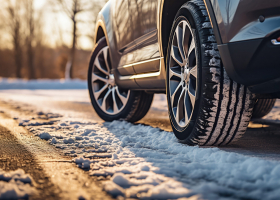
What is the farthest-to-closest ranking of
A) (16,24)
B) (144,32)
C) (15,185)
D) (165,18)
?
(16,24) < (144,32) < (165,18) < (15,185)

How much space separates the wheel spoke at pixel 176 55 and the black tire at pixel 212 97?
0.32 meters

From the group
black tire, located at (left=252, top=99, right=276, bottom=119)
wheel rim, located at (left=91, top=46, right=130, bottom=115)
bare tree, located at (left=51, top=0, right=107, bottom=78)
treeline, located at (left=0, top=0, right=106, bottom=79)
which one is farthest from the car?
bare tree, located at (left=51, top=0, right=107, bottom=78)

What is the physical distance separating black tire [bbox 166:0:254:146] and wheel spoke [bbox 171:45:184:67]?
12.6 inches

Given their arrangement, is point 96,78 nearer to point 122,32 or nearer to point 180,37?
point 122,32

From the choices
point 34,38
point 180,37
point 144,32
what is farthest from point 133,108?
point 34,38

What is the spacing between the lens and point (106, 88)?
4.07 meters

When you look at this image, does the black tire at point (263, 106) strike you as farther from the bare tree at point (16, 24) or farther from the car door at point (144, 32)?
the bare tree at point (16, 24)

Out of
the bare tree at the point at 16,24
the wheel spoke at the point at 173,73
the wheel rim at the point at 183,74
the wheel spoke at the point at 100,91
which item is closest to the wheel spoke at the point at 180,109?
the wheel rim at the point at 183,74

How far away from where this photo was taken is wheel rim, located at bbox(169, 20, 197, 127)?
2270 millimetres

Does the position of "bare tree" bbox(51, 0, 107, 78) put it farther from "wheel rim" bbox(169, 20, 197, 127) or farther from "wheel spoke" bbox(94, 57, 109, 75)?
"wheel rim" bbox(169, 20, 197, 127)

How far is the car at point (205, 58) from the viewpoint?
1.79 metres

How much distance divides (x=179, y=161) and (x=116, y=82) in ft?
6.43

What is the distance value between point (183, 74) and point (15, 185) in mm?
1437

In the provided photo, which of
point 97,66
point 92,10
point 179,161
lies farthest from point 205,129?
point 92,10
